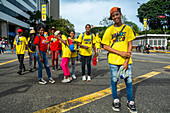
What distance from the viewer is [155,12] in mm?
53312

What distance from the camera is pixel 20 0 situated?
4269 centimetres

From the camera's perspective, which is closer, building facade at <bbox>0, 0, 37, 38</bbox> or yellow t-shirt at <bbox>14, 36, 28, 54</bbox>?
yellow t-shirt at <bbox>14, 36, 28, 54</bbox>

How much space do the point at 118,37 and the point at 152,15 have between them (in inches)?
2303

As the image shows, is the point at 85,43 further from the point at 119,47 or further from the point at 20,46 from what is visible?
the point at 20,46

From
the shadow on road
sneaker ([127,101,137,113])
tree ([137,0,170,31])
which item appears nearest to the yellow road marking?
sneaker ([127,101,137,113])

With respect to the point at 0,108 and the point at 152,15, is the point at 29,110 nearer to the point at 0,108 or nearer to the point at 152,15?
the point at 0,108

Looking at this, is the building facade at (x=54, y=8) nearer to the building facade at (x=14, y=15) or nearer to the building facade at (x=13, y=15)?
the building facade at (x=14, y=15)

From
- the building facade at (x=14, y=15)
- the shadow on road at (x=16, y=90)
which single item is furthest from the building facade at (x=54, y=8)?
the shadow on road at (x=16, y=90)

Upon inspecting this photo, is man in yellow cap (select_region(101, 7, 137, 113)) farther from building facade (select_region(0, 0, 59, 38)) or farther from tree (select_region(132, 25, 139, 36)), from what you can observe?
tree (select_region(132, 25, 139, 36))

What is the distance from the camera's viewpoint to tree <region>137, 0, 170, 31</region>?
51594mm

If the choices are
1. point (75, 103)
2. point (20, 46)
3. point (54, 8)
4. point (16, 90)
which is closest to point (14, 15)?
point (20, 46)

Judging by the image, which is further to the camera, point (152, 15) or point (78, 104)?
point (152, 15)

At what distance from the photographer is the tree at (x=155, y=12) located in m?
51.6

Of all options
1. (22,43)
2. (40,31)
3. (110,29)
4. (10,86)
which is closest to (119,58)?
(110,29)
